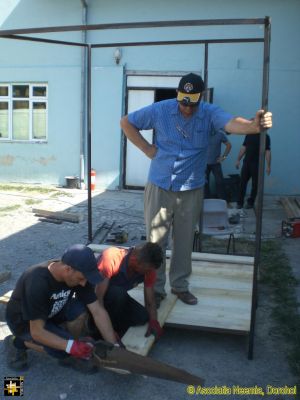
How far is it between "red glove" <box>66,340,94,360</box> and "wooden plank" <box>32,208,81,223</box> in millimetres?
4719

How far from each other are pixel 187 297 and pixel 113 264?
93cm

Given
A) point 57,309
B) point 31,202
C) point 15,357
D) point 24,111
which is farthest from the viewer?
point 24,111

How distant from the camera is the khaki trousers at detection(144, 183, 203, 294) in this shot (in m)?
3.74

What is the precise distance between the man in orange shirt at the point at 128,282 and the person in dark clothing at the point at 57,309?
0.20 metres

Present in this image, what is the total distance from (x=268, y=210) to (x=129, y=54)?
4444mm

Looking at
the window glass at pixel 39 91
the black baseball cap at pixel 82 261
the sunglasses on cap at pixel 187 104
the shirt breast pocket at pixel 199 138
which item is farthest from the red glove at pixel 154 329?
the window glass at pixel 39 91

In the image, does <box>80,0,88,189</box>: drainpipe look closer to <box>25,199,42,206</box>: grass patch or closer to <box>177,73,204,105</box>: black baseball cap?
<box>25,199,42,206</box>: grass patch

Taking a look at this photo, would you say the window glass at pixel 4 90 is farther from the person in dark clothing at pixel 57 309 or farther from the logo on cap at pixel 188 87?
the person in dark clothing at pixel 57 309

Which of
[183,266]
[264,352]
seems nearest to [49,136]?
[183,266]

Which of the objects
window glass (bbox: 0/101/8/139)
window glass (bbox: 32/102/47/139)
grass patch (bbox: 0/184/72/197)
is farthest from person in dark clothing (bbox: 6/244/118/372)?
window glass (bbox: 0/101/8/139)

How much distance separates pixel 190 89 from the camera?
340 cm

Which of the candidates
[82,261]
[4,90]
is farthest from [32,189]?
[82,261]

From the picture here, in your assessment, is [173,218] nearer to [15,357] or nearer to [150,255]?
[150,255]

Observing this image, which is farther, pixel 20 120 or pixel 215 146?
pixel 20 120
